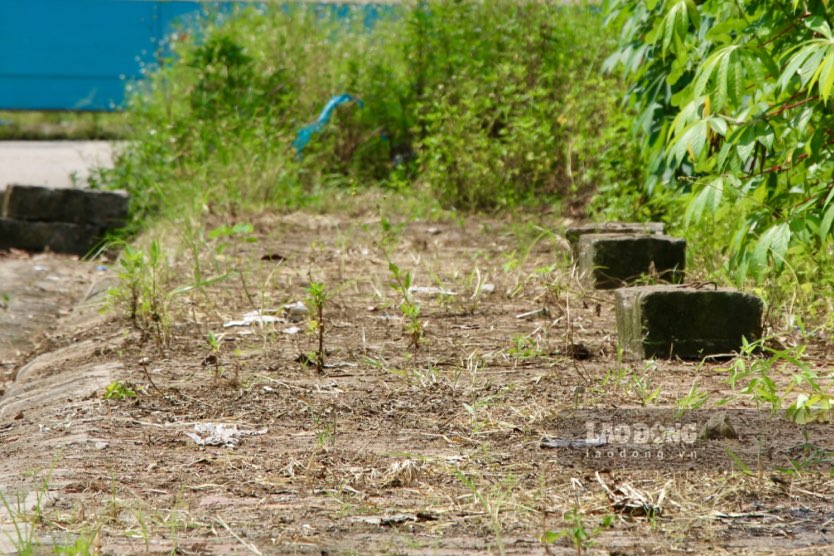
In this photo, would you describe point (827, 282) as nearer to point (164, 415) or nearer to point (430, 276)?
point (430, 276)

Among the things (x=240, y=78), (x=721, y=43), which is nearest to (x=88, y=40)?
(x=240, y=78)

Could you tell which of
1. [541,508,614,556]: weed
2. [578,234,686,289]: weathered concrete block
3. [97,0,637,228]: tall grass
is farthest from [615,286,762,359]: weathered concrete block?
[97,0,637,228]: tall grass

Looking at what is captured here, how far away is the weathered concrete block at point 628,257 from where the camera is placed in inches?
182

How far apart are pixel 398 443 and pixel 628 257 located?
2126mm

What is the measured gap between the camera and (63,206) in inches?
290

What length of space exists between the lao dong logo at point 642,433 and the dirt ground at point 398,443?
0.10 feet

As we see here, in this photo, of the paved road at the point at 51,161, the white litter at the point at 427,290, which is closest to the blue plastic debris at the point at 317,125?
the paved road at the point at 51,161

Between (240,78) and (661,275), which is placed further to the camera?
(240,78)

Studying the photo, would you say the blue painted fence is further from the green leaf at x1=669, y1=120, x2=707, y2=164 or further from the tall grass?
the green leaf at x1=669, y1=120, x2=707, y2=164

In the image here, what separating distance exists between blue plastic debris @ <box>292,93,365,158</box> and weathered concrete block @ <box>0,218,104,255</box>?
5.88 ft

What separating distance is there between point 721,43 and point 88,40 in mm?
13854

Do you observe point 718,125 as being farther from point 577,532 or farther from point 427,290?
point 427,290

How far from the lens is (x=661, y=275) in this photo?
15.1 ft

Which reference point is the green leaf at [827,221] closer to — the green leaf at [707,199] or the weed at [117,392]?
the green leaf at [707,199]
